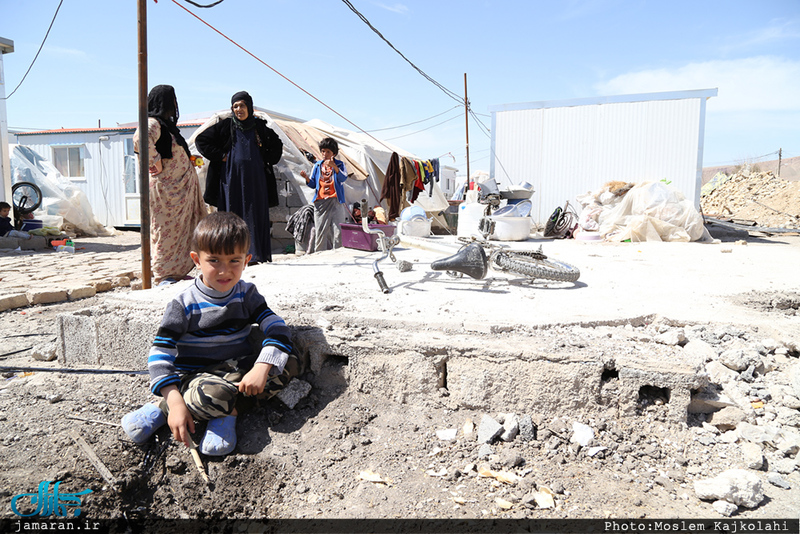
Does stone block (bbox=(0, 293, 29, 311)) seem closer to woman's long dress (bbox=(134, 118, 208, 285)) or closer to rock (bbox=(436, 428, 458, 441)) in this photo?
woman's long dress (bbox=(134, 118, 208, 285))

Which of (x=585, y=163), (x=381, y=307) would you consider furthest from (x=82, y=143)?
(x=381, y=307)

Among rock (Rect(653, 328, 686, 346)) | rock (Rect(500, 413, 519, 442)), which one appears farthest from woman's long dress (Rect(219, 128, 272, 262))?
rock (Rect(653, 328, 686, 346))

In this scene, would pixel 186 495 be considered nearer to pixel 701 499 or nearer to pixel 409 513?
pixel 409 513

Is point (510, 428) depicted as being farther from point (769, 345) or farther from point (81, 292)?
point (81, 292)

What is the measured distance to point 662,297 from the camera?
296cm

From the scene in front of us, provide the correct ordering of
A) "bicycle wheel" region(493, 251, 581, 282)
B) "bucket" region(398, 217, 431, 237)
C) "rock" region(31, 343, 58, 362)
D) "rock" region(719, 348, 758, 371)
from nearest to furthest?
"rock" region(719, 348, 758, 371)
"rock" region(31, 343, 58, 362)
"bicycle wheel" region(493, 251, 581, 282)
"bucket" region(398, 217, 431, 237)

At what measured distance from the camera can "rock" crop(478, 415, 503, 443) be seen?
177 centimetres

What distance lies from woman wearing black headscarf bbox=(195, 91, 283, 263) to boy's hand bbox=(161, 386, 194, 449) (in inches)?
112

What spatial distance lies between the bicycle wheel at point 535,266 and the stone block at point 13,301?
410 centimetres

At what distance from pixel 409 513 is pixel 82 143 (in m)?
15.7

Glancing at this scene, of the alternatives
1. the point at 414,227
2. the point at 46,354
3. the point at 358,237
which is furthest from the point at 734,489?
the point at 414,227

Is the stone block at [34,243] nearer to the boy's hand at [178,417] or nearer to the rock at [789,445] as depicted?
the boy's hand at [178,417]

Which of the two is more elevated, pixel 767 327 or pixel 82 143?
pixel 82 143

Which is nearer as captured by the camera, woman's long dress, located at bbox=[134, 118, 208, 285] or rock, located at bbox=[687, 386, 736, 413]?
rock, located at bbox=[687, 386, 736, 413]
